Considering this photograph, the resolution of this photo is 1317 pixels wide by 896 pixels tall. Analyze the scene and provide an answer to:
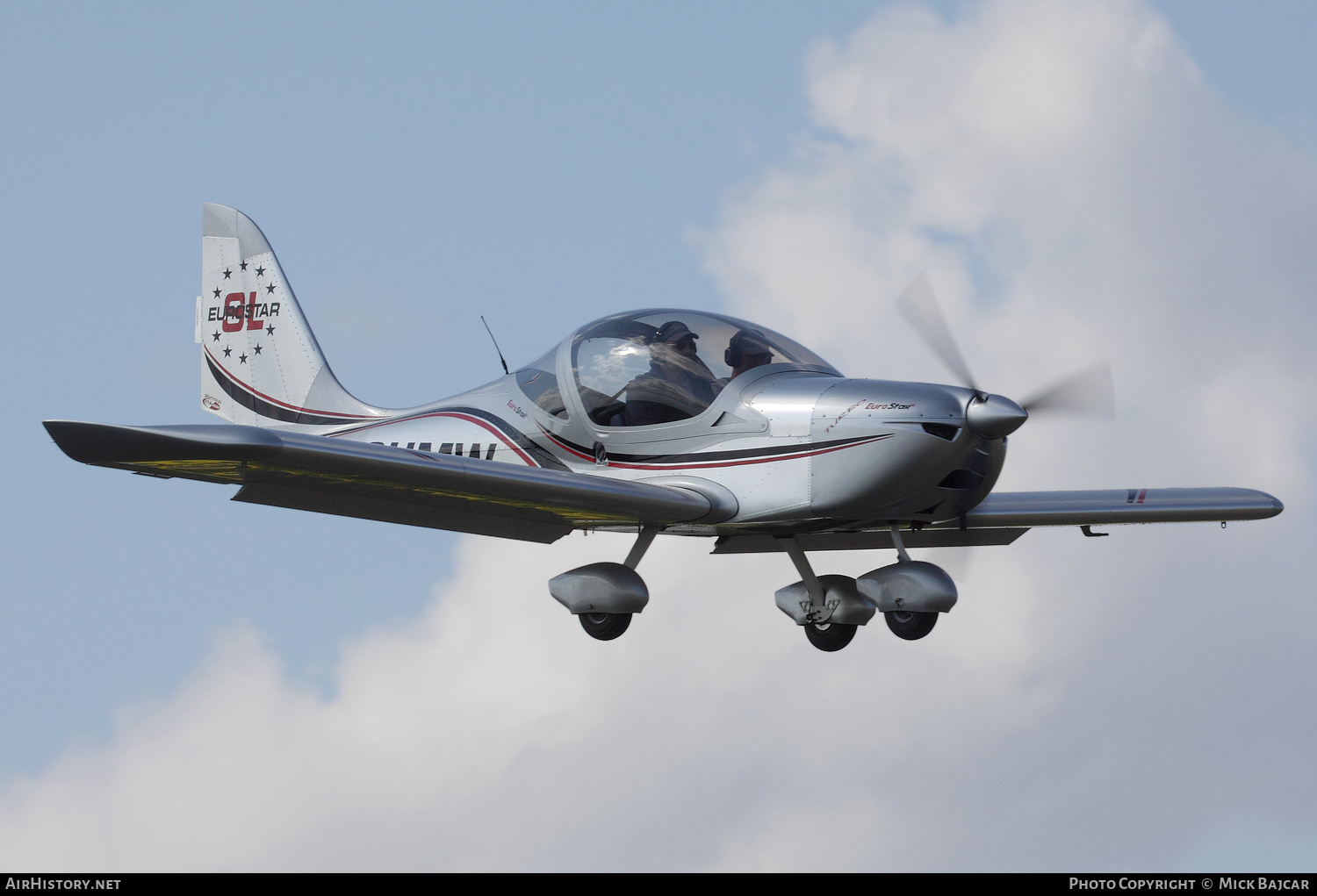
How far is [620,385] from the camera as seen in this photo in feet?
43.3

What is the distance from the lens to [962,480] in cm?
1216

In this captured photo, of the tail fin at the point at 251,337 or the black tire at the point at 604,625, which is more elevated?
the tail fin at the point at 251,337

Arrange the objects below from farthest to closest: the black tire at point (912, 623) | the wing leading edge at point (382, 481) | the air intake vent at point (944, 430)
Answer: the black tire at point (912, 623) < the air intake vent at point (944, 430) < the wing leading edge at point (382, 481)

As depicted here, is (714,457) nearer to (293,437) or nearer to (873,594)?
(873,594)

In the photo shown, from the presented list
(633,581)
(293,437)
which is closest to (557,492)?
(633,581)

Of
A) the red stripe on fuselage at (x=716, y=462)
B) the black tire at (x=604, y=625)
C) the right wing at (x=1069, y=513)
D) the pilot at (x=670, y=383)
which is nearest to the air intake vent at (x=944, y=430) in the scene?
the red stripe on fuselage at (x=716, y=462)

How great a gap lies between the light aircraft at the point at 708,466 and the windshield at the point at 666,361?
0.06 feet

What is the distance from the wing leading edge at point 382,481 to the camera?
967 centimetres

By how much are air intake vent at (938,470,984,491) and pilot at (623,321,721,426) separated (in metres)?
2.12

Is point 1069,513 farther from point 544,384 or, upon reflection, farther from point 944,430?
point 544,384

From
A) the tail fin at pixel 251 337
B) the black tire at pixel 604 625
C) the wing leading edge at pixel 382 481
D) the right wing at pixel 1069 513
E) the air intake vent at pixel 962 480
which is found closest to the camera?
the wing leading edge at pixel 382 481

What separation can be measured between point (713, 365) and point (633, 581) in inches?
78.7

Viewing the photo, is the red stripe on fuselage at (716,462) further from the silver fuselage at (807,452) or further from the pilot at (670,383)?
the pilot at (670,383)

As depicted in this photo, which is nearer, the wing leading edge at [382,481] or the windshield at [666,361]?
the wing leading edge at [382,481]
